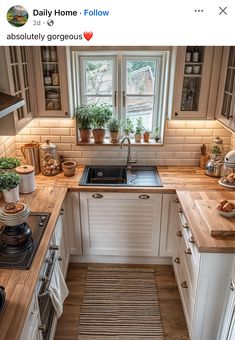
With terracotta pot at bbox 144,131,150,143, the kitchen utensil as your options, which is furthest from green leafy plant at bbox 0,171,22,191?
terracotta pot at bbox 144,131,150,143

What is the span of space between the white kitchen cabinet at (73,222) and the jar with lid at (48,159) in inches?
13.6

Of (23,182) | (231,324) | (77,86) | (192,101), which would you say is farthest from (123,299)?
(77,86)

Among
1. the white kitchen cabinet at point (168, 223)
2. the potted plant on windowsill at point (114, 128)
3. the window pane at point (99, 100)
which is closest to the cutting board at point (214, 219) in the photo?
the white kitchen cabinet at point (168, 223)

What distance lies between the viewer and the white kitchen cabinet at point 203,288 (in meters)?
1.86

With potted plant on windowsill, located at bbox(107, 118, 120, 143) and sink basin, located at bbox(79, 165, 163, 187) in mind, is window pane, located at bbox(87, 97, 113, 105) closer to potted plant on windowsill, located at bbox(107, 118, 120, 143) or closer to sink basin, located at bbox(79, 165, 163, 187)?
potted plant on windowsill, located at bbox(107, 118, 120, 143)

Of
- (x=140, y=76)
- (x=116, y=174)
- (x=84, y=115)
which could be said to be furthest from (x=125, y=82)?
(x=116, y=174)

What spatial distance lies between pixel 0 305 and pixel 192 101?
88.5 inches

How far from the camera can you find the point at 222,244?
1.80m

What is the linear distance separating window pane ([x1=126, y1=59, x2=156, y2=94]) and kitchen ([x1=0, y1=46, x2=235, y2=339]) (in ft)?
0.15

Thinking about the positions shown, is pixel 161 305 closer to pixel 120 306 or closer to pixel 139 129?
pixel 120 306

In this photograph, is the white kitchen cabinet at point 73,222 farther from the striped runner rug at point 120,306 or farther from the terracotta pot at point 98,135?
the terracotta pot at point 98,135

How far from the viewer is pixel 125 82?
300cm

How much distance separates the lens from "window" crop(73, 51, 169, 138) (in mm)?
2916
